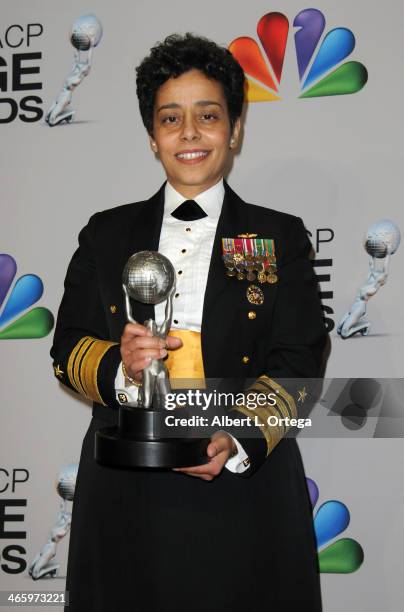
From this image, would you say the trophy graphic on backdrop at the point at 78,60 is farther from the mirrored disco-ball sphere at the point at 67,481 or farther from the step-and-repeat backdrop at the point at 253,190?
the mirrored disco-ball sphere at the point at 67,481

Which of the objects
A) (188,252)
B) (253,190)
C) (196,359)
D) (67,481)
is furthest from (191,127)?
(67,481)

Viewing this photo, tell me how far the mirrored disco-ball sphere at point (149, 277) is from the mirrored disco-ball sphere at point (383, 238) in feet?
3.16

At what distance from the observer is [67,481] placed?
7.55 feet

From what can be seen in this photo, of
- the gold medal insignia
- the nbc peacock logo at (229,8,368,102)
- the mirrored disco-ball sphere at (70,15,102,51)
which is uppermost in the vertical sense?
the mirrored disco-ball sphere at (70,15,102,51)

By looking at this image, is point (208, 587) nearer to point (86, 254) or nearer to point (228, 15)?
point (86, 254)

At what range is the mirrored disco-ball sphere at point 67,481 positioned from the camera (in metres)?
2.30

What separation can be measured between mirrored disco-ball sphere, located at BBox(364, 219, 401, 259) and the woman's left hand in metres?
0.97

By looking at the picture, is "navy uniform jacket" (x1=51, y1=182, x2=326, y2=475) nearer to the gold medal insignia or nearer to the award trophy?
the gold medal insignia

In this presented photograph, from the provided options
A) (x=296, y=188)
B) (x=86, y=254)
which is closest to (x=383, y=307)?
(x=296, y=188)

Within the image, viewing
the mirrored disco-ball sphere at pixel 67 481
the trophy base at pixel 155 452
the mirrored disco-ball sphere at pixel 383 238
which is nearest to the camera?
the trophy base at pixel 155 452

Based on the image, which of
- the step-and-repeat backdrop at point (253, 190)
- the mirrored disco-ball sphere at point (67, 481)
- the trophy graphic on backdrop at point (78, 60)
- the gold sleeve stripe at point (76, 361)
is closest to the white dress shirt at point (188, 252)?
the gold sleeve stripe at point (76, 361)

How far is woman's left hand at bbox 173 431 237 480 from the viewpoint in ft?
4.06

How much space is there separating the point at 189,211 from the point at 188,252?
99mm

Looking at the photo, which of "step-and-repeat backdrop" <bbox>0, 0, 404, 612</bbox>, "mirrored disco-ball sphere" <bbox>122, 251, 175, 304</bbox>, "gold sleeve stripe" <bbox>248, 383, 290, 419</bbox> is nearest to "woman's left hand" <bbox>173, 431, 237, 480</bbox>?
"gold sleeve stripe" <bbox>248, 383, 290, 419</bbox>
